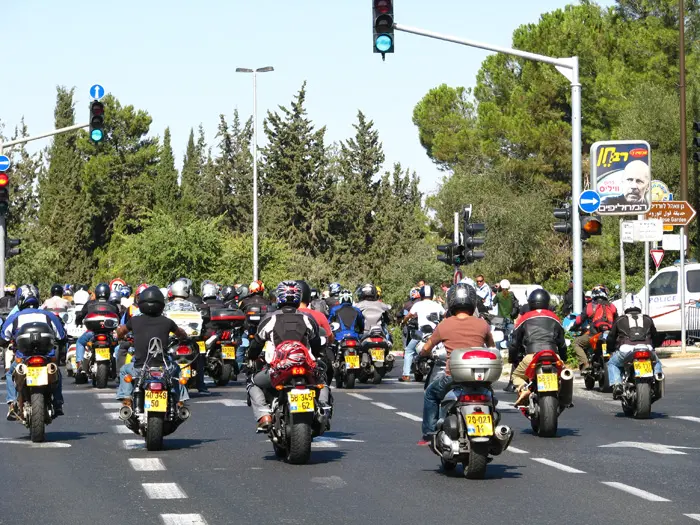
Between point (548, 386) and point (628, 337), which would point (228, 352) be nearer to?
point (628, 337)

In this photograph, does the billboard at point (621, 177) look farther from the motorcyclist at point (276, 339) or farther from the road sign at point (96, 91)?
the motorcyclist at point (276, 339)

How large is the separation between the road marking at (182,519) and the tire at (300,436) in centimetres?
277

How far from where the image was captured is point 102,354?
22.5 metres

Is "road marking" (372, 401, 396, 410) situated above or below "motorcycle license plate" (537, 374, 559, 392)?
below

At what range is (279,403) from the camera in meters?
12.3

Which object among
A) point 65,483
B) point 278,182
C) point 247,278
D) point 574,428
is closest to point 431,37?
point 574,428

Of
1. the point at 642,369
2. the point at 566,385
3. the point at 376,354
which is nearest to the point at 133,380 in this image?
the point at 566,385

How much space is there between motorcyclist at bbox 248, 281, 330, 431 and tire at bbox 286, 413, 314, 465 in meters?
0.28

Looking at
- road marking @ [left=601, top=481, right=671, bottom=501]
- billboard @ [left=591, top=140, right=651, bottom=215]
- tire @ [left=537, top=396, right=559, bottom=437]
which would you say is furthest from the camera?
billboard @ [left=591, top=140, right=651, bottom=215]

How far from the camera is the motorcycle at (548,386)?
14648 millimetres

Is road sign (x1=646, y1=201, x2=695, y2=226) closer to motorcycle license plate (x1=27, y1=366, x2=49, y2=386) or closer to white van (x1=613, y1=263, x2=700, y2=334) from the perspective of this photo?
white van (x1=613, y1=263, x2=700, y2=334)

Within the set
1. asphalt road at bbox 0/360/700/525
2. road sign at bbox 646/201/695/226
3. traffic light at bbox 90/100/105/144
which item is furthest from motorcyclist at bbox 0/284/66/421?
road sign at bbox 646/201/695/226

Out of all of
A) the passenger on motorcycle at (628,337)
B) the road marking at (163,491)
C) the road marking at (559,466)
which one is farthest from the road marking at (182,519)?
the passenger on motorcycle at (628,337)

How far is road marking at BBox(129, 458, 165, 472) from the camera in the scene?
1195 centimetres
